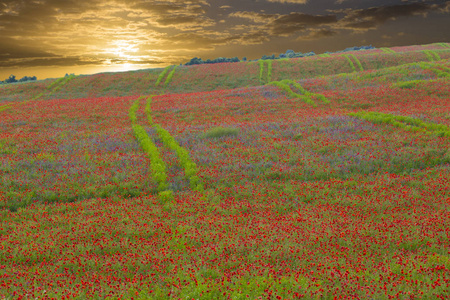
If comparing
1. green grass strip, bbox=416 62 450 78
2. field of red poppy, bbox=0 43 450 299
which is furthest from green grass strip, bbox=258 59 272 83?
field of red poppy, bbox=0 43 450 299

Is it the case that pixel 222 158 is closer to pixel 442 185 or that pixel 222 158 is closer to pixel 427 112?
pixel 442 185

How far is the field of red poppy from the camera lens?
Result: 20.1 ft

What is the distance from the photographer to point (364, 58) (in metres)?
60.9

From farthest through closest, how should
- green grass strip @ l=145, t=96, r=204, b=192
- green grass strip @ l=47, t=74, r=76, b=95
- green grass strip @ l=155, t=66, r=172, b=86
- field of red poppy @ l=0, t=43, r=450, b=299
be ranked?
1. green grass strip @ l=155, t=66, r=172, b=86
2. green grass strip @ l=47, t=74, r=76, b=95
3. green grass strip @ l=145, t=96, r=204, b=192
4. field of red poppy @ l=0, t=43, r=450, b=299

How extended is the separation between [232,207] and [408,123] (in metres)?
14.5

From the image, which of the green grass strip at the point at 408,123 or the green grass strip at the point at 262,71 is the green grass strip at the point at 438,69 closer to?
the green grass strip at the point at 408,123

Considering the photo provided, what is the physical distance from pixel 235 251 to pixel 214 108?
2251cm

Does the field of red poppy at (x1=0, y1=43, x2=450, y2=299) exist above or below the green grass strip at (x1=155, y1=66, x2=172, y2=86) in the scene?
below

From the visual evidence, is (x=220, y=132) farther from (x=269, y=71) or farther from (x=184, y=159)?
(x=269, y=71)

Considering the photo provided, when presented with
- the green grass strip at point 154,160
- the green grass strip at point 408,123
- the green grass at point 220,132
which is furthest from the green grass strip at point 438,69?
the green grass strip at point 154,160

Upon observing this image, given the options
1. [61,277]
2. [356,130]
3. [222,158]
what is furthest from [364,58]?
[61,277]

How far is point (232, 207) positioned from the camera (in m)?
9.72

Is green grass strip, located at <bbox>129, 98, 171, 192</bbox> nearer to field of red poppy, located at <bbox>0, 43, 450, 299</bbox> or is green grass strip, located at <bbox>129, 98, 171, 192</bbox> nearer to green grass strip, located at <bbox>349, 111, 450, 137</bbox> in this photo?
field of red poppy, located at <bbox>0, 43, 450, 299</bbox>

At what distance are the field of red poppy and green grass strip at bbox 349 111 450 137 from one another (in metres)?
0.09
